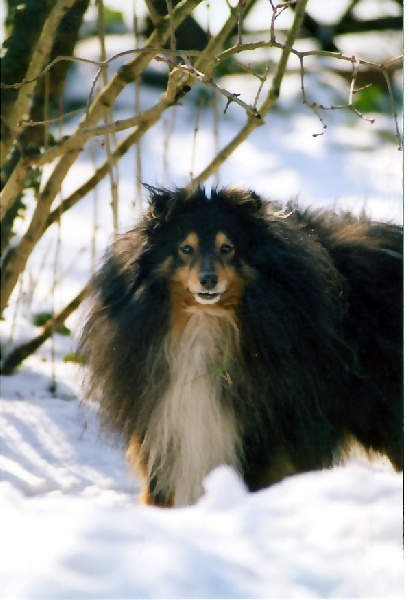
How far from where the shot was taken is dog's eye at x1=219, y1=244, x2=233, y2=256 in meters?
3.80

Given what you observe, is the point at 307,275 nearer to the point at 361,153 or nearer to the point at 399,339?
the point at 399,339

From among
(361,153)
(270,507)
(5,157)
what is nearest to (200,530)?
(270,507)

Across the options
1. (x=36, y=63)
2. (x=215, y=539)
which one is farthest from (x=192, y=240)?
(x=215, y=539)

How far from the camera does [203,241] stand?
3.81 m

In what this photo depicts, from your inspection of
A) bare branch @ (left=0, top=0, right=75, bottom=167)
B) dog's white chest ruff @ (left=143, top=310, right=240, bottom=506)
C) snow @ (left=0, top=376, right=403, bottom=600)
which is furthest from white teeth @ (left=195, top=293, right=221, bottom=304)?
bare branch @ (left=0, top=0, right=75, bottom=167)

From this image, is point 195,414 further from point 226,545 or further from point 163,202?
point 226,545

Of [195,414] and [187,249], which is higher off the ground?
[187,249]

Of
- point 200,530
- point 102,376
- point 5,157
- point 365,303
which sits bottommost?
point 200,530

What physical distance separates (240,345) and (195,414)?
12.3 inches

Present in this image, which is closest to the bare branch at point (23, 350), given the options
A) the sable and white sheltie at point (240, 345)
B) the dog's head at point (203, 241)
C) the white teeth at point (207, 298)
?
the sable and white sheltie at point (240, 345)

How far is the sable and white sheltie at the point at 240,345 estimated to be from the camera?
3.87 metres

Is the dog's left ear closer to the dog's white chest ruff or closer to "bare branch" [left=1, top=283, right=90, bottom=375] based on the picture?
the dog's white chest ruff

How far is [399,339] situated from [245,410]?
66 centimetres
